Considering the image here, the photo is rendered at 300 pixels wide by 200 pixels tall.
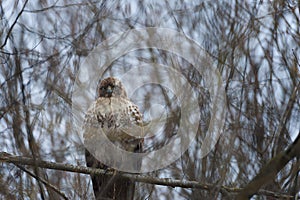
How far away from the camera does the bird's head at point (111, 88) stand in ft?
21.4

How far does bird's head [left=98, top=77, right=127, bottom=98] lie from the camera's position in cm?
653

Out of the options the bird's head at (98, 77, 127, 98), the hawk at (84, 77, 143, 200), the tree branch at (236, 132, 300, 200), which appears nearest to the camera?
the tree branch at (236, 132, 300, 200)

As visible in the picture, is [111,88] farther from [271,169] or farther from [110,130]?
[271,169]

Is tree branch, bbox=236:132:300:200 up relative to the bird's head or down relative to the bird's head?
down

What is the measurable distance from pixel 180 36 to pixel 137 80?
1.05m

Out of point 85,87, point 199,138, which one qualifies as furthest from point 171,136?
point 85,87

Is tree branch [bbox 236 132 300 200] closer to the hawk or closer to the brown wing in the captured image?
the hawk

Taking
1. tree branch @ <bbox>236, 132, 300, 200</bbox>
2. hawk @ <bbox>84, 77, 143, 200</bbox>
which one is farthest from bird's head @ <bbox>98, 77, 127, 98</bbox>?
tree branch @ <bbox>236, 132, 300, 200</bbox>

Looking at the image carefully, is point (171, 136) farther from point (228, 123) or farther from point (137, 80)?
point (137, 80)

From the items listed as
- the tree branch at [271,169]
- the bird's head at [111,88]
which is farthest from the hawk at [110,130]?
the tree branch at [271,169]

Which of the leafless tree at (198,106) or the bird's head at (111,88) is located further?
the bird's head at (111,88)

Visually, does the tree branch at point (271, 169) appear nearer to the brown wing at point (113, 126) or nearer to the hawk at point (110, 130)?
the hawk at point (110, 130)

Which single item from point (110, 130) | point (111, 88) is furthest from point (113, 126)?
point (111, 88)

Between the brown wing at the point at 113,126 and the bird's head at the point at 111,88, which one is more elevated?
the bird's head at the point at 111,88
